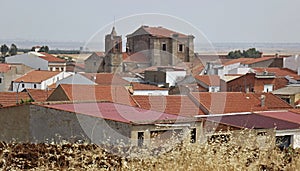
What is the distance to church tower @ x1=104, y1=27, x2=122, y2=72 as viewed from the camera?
5175 cm

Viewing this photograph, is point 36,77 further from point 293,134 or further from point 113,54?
point 293,134

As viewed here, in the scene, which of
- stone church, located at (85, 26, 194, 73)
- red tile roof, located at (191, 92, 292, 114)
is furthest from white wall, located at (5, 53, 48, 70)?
red tile roof, located at (191, 92, 292, 114)

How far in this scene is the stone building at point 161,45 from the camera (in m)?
57.2

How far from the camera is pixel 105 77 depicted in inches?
1431

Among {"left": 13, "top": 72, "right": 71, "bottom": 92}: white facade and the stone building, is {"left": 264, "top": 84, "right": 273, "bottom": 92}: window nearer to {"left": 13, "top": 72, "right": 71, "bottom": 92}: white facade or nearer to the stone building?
{"left": 13, "top": 72, "right": 71, "bottom": 92}: white facade

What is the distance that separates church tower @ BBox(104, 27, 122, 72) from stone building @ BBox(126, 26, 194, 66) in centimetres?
315

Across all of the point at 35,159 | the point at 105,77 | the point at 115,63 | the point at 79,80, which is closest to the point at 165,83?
the point at 105,77

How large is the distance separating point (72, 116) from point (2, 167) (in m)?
5.96

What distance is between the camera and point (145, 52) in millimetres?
57438

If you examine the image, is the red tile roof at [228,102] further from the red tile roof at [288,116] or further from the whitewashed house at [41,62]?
the whitewashed house at [41,62]

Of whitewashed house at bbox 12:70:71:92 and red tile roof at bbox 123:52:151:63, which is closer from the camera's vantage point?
whitewashed house at bbox 12:70:71:92

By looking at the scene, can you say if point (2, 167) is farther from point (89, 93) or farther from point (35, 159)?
point (89, 93)

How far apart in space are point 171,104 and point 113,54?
3490cm

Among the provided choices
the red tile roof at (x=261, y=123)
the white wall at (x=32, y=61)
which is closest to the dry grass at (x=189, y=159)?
the red tile roof at (x=261, y=123)
